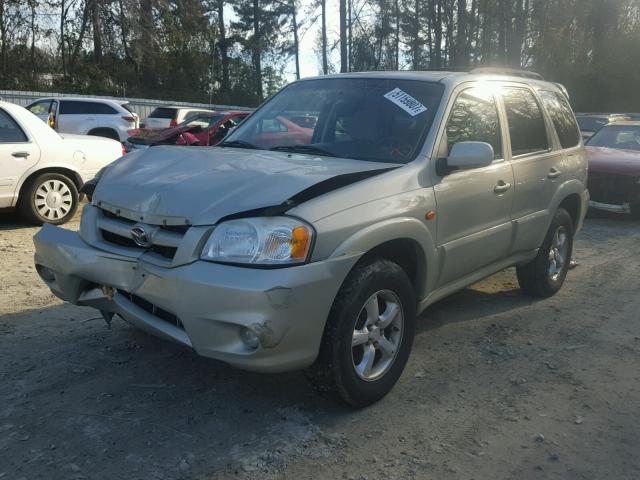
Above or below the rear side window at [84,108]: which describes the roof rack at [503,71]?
below

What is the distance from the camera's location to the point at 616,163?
9.54 meters

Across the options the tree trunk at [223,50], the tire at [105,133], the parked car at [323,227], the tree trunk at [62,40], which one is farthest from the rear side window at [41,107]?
the tree trunk at [223,50]

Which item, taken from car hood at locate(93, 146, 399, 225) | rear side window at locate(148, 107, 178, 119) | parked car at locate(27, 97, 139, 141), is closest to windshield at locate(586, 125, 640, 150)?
car hood at locate(93, 146, 399, 225)

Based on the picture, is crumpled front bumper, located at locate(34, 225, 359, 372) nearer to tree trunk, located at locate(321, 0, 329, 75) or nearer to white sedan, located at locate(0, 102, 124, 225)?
white sedan, located at locate(0, 102, 124, 225)

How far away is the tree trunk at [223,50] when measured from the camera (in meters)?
44.8

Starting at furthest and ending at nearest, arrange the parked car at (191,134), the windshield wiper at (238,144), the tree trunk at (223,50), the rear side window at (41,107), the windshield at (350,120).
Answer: the tree trunk at (223,50)
the rear side window at (41,107)
the parked car at (191,134)
the windshield wiper at (238,144)
the windshield at (350,120)

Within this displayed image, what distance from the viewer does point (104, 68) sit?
3684 centimetres

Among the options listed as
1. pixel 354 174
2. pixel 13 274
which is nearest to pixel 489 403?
pixel 354 174

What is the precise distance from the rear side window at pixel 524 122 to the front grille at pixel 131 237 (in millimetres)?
2700

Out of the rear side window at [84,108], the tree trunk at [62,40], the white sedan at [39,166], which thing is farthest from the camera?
the tree trunk at [62,40]

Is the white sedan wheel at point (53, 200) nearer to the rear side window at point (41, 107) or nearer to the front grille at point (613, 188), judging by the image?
the front grille at point (613, 188)

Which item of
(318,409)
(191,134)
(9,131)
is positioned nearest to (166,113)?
(191,134)

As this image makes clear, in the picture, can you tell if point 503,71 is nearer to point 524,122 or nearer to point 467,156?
point 524,122

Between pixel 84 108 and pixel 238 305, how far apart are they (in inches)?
667
